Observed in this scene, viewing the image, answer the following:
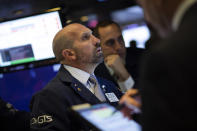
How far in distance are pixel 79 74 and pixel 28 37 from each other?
38.1 inches

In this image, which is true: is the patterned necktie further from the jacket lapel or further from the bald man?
the jacket lapel

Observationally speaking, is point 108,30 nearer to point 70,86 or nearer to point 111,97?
point 111,97

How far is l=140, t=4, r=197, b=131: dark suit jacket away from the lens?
83 cm

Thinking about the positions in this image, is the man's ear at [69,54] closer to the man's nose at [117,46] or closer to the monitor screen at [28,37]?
the monitor screen at [28,37]

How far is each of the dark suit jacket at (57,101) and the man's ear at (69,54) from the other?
0.93ft

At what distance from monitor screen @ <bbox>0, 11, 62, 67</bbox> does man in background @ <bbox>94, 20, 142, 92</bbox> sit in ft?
2.14

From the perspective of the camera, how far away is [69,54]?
274 centimetres

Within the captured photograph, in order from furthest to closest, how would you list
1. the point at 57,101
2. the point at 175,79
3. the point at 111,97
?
the point at 111,97, the point at 57,101, the point at 175,79

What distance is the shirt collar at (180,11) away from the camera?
0.88 metres

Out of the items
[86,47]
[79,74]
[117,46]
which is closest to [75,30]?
[86,47]

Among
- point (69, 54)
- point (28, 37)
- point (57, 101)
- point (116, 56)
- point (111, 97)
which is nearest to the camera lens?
point (57, 101)

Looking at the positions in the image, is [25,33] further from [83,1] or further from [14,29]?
[83,1]

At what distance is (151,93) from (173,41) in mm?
136

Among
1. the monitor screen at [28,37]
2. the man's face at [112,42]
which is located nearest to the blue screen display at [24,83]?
the monitor screen at [28,37]
